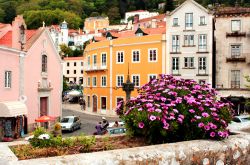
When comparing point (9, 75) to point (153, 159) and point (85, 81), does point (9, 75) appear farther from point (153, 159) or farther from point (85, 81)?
point (85, 81)

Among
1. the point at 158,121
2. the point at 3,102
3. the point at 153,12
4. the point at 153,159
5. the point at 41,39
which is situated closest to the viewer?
the point at 153,159

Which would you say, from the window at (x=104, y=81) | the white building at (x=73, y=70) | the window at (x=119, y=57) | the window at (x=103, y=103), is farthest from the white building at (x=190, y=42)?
the white building at (x=73, y=70)

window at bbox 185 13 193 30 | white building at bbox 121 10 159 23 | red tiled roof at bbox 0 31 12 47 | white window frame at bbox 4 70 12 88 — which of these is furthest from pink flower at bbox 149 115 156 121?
white building at bbox 121 10 159 23

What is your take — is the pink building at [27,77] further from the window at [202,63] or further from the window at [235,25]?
the window at [235,25]

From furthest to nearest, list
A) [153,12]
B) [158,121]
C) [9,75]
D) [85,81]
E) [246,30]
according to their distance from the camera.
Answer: [153,12]
[85,81]
[246,30]
[9,75]
[158,121]

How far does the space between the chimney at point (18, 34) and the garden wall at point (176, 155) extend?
23721 millimetres

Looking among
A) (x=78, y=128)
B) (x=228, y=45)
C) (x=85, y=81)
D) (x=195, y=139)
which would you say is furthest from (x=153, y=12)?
(x=195, y=139)

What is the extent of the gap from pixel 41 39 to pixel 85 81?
25666 millimetres

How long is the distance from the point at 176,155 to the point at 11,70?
23.1 m

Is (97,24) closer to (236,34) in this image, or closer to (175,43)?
(175,43)

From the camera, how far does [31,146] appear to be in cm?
554

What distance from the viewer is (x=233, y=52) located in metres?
43.2

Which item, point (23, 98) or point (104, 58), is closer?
point (23, 98)

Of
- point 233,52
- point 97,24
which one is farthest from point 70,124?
point 97,24
